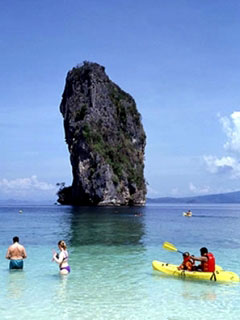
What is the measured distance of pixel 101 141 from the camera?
5241 inches

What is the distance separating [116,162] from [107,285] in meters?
118

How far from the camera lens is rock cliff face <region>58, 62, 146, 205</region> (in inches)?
4934

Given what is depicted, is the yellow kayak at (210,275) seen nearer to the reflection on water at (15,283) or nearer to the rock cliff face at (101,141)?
the reflection on water at (15,283)

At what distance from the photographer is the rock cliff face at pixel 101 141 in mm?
125312

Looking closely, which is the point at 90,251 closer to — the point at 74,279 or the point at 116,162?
the point at 74,279

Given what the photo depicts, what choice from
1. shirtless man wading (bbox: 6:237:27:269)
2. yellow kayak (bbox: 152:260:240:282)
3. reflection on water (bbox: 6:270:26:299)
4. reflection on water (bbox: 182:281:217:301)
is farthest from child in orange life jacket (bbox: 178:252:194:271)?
shirtless man wading (bbox: 6:237:27:269)

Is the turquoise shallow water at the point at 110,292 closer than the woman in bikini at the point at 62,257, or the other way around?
the turquoise shallow water at the point at 110,292

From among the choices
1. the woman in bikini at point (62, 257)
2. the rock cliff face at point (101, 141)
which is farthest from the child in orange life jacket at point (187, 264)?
the rock cliff face at point (101, 141)

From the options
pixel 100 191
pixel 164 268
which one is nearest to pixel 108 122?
pixel 100 191

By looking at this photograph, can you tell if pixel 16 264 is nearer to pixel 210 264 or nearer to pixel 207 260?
pixel 207 260

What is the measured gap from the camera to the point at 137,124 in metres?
158

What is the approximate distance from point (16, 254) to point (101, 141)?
115 metres

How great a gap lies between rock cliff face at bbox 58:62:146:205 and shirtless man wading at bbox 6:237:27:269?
103 m

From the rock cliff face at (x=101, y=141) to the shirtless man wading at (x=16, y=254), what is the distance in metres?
103
